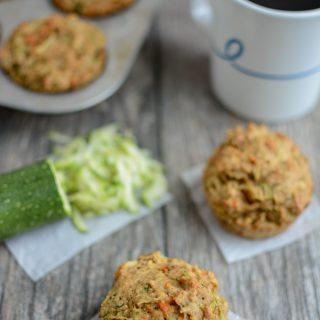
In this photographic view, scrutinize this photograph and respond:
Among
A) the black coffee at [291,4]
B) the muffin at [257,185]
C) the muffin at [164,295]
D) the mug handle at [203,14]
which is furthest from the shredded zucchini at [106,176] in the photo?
the black coffee at [291,4]

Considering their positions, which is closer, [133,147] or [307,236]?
[307,236]

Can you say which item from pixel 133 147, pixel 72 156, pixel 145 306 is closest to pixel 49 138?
pixel 72 156

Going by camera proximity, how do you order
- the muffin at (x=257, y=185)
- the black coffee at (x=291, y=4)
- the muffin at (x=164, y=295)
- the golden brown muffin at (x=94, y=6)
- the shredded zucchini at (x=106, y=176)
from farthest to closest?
1. the golden brown muffin at (x=94, y=6)
2. the shredded zucchini at (x=106, y=176)
3. the black coffee at (x=291, y=4)
4. the muffin at (x=257, y=185)
5. the muffin at (x=164, y=295)

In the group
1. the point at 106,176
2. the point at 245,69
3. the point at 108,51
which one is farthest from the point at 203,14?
the point at 106,176

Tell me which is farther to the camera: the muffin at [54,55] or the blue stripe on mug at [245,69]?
the muffin at [54,55]

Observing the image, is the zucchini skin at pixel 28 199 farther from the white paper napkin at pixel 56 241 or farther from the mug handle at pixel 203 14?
the mug handle at pixel 203 14

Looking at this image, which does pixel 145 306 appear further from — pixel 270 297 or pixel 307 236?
pixel 307 236

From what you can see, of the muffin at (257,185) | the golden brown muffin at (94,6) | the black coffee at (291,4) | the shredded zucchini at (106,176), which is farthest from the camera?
the golden brown muffin at (94,6)
